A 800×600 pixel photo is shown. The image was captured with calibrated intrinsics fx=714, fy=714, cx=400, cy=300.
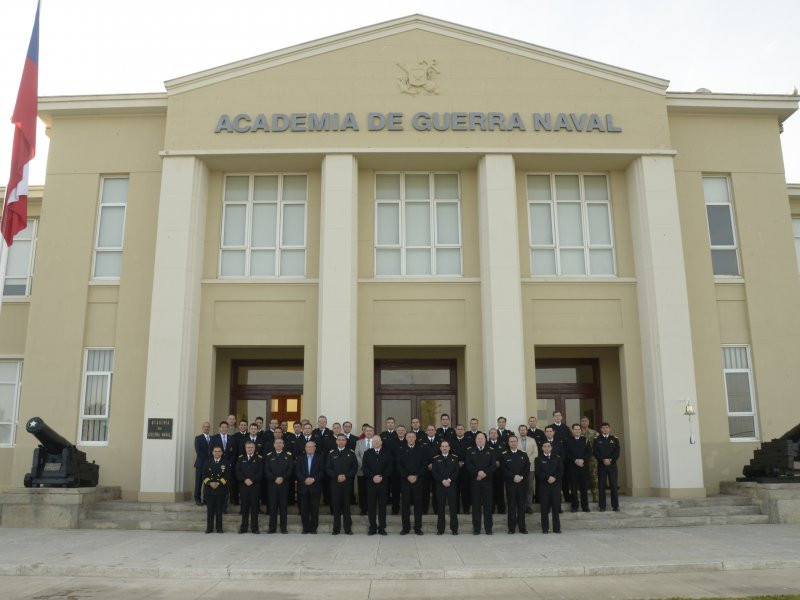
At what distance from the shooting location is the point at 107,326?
17.6 metres

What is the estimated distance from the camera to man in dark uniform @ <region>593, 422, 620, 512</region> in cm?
1447

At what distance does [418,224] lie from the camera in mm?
18375

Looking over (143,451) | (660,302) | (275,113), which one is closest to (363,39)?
(275,113)

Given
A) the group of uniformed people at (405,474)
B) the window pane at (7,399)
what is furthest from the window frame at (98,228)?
the group of uniformed people at (405,474)

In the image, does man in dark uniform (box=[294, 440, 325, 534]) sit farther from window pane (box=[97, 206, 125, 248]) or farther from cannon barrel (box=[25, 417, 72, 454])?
window pane (box=[97, 206, 125, 248])

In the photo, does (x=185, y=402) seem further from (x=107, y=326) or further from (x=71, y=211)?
(x=71, y=211)

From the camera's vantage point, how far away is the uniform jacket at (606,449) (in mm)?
14469

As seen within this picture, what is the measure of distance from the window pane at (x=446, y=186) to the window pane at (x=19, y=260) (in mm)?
11463

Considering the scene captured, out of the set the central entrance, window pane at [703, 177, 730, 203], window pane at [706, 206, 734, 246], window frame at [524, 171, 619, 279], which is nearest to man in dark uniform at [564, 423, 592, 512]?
the central entrance

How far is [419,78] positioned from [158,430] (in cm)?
1064

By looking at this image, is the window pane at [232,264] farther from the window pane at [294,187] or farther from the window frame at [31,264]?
the window frame at [31,264]

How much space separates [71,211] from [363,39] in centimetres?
862

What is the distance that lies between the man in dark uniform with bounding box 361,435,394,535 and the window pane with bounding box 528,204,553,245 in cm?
737

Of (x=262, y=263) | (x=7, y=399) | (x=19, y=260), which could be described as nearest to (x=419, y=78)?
(x=262, y=263)
